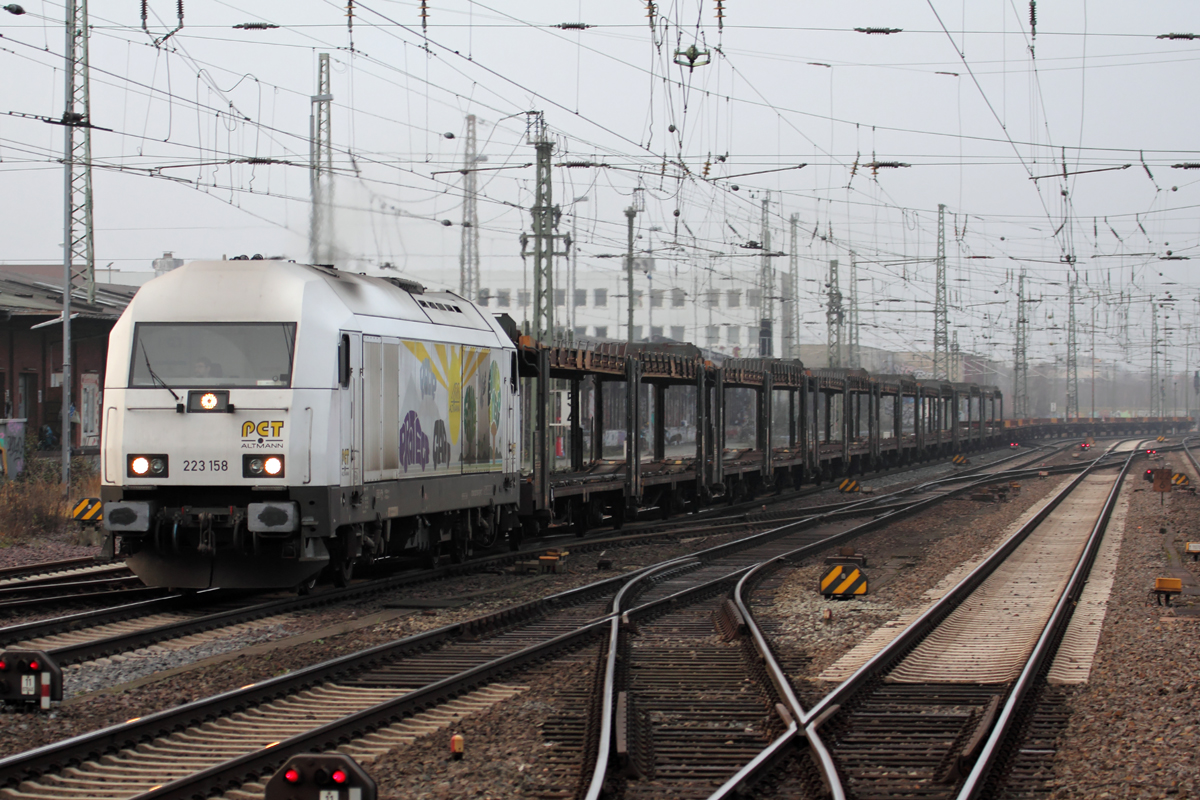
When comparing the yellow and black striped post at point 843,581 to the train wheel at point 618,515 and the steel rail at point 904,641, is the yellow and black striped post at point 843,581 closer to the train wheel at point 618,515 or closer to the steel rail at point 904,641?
the steel rail at point 904,641

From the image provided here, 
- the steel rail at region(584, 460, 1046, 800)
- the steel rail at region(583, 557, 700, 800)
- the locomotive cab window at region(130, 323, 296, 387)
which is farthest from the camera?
the locomotive cab window at region(130, 323, 296, 387)

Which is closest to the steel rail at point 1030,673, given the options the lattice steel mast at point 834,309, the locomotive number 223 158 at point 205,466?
the locomotive number 223 158 at point 205,466

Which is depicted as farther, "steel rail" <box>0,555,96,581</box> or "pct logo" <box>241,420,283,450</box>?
"steel rail" <box>0,555,96,581</box>

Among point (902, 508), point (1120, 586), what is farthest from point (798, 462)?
point (1120, 586)

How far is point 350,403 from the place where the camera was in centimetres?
1207

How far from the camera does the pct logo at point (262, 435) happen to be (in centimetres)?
1146

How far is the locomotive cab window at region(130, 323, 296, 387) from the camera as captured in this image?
11.6 metres

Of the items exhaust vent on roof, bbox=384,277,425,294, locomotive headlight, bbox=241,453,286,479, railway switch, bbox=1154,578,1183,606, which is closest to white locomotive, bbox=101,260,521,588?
locomotive headlight, bbox=241,453,286,479

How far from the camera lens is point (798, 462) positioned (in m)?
33.6

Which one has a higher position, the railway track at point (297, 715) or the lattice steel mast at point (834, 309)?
the lattice steel mast at point (834, 309)

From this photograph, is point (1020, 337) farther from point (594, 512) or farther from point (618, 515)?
point (594, 512)

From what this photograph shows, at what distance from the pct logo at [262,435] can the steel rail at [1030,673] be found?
698 centimetres

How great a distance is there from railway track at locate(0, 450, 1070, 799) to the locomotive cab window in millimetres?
3293

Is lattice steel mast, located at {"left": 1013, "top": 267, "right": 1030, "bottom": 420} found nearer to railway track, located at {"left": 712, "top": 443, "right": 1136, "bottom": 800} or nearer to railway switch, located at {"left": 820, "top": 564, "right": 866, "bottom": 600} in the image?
railway switch, located at {"left": 820, "top": 564, "right": 866, "bottom": 600}
